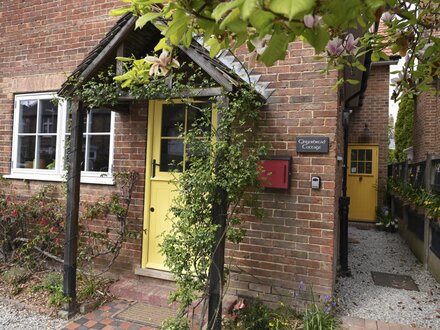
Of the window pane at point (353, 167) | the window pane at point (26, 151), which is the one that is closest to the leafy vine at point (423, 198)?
the window pane at point (353, 167)

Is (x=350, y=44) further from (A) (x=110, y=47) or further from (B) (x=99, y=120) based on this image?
(B) (x=99, y=120)

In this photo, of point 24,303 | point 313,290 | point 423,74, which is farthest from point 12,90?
point 423,74

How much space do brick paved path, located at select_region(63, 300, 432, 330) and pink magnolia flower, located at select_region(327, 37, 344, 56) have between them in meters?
2.79

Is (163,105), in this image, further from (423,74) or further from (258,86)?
(423,74)

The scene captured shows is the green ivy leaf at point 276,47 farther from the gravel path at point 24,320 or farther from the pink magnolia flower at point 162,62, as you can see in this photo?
the gravel path at point 24,320

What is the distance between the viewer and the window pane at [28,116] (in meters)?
5.76

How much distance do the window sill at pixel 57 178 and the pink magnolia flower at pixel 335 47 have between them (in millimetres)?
3659

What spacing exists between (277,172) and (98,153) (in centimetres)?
287

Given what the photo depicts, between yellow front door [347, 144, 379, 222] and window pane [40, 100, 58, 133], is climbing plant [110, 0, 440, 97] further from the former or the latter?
yellow front door [347, 144, 379, 222]

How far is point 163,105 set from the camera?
15.7ft

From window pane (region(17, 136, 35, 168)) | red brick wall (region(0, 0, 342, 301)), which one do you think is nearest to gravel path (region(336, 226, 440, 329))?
red brick wall (region(0, 0, 342, 301))

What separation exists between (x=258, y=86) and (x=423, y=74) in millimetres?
1863

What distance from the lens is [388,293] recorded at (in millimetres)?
4547

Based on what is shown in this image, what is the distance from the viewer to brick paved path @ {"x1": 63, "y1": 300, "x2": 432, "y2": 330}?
11.7ft
